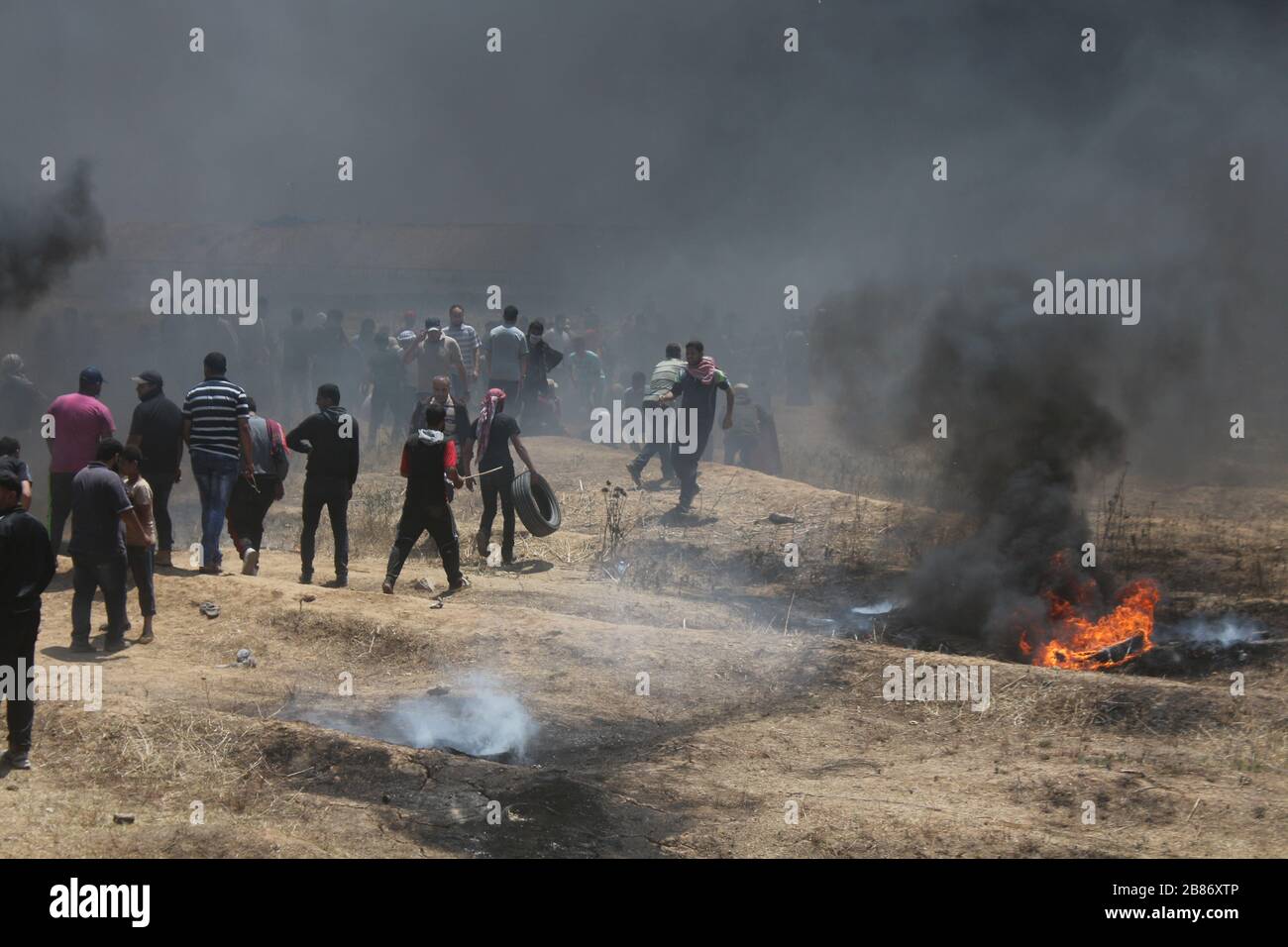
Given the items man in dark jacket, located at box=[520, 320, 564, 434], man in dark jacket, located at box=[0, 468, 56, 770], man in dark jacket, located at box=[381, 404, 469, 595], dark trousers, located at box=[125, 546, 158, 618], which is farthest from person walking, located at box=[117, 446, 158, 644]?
man in dark jacket, located at box=[520, 320, 564, 434]

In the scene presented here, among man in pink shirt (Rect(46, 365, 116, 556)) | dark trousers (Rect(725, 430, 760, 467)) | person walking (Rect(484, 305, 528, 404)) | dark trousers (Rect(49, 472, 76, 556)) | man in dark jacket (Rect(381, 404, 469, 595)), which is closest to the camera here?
man in pink shirt (Rect(46, 365, 116, 556))

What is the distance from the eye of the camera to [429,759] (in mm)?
7777

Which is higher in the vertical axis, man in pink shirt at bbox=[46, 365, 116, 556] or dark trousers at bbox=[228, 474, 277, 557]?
man in pink shirt at bbox=[46, 365, 116, 556]

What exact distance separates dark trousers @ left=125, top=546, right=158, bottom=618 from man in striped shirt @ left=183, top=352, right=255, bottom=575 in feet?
4.46

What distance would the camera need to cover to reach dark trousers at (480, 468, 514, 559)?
13.0 meters

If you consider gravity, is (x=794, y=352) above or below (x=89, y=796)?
above

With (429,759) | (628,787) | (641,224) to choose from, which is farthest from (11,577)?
(641,224)

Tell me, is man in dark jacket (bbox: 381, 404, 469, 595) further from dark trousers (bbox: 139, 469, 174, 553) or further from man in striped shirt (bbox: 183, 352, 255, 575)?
dark trousers (bbox: 139, 469, 174, 553)

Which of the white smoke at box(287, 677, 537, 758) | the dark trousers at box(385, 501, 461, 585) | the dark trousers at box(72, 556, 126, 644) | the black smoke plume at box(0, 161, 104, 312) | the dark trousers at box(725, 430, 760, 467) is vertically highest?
the black smoke plume at box(0, 161, 104, 312)

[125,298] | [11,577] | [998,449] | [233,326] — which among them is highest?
[125,298]

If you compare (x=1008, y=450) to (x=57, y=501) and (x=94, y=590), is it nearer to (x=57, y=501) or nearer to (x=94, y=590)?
(x=94, y=590)

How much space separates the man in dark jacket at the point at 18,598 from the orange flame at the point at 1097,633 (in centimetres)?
754

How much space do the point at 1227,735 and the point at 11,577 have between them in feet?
25.4
